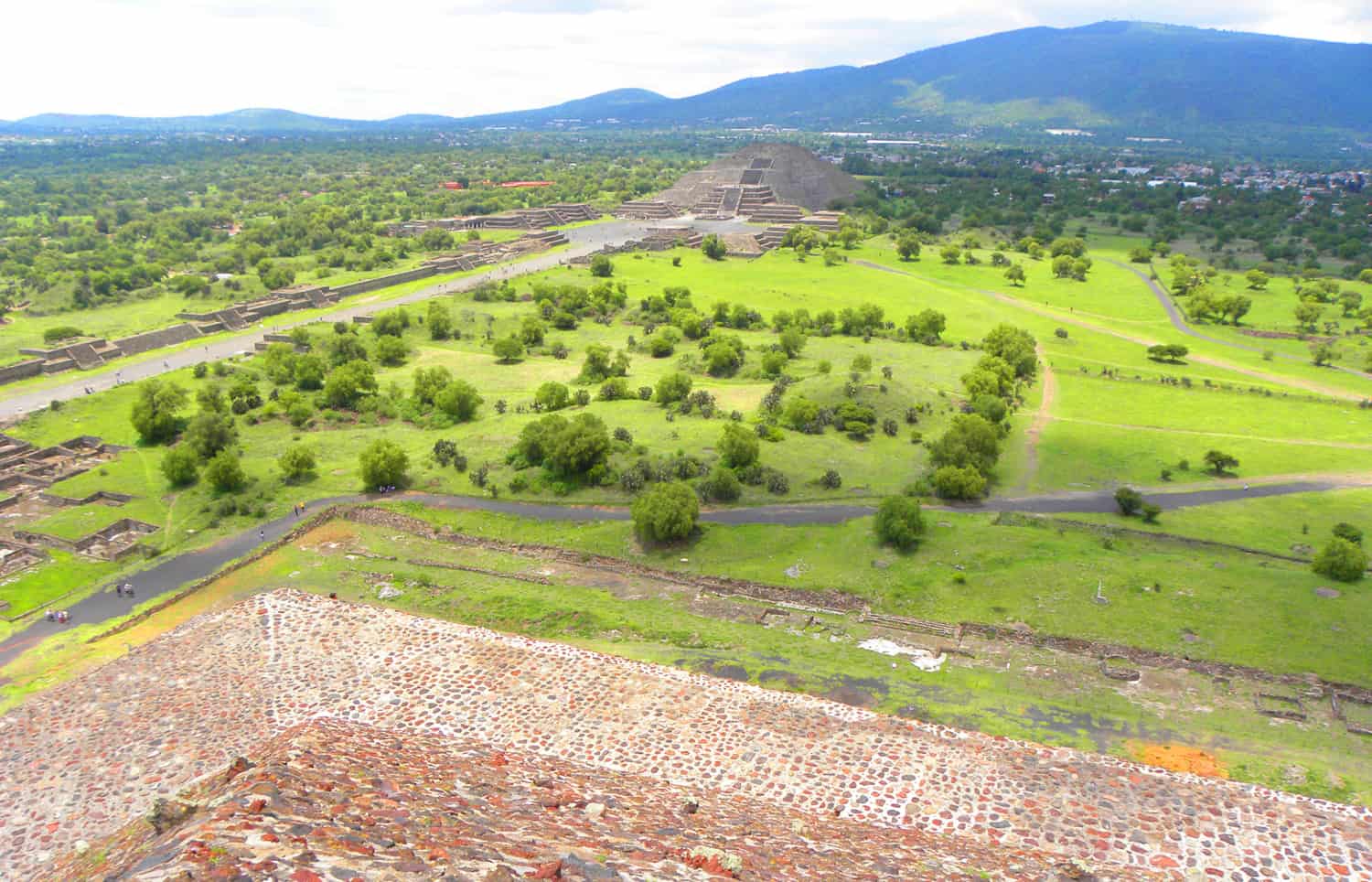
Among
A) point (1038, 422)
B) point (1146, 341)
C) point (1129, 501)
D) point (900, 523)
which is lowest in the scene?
point (1038, 422)

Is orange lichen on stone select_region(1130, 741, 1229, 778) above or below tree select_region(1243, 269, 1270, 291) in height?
below

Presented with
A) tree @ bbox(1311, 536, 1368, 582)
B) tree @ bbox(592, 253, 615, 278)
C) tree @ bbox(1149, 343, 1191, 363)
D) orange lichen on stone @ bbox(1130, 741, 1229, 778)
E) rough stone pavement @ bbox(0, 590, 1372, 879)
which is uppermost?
tree @ bbox(592, 253, 615, 278)

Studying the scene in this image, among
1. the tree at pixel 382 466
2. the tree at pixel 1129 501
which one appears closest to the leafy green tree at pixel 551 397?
the tree at pixel 382 466

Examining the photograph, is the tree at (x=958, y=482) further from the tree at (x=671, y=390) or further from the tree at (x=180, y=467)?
the tree at (x=180, y=467)

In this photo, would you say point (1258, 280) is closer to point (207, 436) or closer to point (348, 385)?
point (348, 385)

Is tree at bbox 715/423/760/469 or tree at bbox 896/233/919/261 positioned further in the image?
tree at bbox 896/233/919/261

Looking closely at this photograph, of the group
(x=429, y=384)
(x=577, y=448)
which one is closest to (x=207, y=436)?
(x=429, y=384)

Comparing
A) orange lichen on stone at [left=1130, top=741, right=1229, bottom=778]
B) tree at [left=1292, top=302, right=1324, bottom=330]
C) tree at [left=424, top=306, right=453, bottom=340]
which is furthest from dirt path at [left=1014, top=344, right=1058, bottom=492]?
tree at [left=424, top=306, right=453, bottom=340]

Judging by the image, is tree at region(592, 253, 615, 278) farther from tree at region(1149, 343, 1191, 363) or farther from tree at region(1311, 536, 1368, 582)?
tree at region(1311, 536, 1368, 582)
